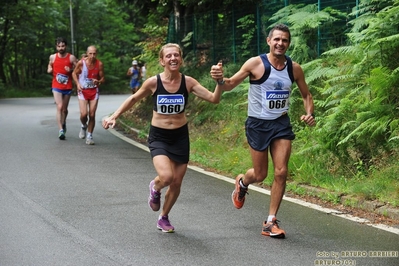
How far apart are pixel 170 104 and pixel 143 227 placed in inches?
53.4

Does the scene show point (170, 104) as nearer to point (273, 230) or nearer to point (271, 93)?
point (271, 93)

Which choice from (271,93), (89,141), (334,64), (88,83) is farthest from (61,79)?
(271,93)

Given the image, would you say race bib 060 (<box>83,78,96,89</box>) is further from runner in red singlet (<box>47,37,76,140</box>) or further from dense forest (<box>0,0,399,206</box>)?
dense forest (<box>0,0,399,206</box>)

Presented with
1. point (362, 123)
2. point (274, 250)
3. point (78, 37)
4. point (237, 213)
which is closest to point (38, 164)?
point (237, 213)

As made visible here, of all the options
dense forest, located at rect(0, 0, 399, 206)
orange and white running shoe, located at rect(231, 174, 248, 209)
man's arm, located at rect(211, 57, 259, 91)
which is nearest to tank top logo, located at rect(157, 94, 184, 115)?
man's arm, located at rect(211, 57, 259, 91)

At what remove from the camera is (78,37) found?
5419 cm

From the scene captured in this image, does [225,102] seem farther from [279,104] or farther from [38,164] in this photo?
[279,104]

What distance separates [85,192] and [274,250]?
3.65 meters

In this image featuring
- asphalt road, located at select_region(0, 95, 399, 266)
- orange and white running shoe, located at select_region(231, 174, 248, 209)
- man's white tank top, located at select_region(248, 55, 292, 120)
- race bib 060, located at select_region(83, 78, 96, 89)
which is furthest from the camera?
race bib 060, located at select_region(83, 78, 96, 89)

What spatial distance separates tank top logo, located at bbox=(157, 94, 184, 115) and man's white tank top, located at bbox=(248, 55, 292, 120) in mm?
746

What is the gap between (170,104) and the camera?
694 cm

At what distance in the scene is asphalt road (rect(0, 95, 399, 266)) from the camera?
19.7 ft

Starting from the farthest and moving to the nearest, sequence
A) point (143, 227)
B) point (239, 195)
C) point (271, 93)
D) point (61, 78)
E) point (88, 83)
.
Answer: point (61, 78)
point (88, 83)
point (239, 195)
point (143, 227)
point (271, 93)

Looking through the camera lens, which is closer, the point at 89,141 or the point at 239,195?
the point at 239,195
